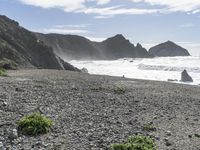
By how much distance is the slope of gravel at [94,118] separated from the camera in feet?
36.9

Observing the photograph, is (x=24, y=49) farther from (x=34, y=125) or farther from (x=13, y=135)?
(x=13, y=135)

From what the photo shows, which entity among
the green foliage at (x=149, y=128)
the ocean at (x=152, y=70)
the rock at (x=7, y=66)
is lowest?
the ocean at (x=152, y=70)

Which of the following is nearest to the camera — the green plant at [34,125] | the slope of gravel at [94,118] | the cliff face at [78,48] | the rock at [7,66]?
the slope of gravel at [94,118]

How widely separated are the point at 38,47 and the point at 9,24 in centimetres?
1143

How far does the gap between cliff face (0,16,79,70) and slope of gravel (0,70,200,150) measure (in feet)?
111

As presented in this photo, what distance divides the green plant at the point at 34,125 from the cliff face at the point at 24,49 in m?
41.3

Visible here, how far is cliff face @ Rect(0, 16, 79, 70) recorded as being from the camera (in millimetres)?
55125

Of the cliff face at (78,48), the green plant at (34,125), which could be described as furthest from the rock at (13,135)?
the cliff face at (78,48)

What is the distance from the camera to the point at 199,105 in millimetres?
21297

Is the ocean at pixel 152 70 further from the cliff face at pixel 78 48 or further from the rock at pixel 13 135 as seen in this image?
the cliff face at pixel 78 48

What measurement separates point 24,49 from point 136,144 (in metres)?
54.4

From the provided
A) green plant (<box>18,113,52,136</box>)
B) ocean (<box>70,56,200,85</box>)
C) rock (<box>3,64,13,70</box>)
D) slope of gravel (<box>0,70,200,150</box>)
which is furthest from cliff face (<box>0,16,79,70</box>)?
green plant (<box>18,113,52,136</box>)

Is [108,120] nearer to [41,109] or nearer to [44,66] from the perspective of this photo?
[41,109]

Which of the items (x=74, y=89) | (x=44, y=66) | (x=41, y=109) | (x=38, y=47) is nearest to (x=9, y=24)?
(x=38, y=47)
